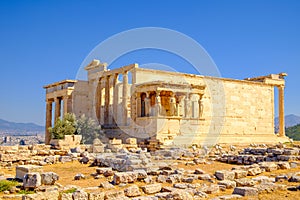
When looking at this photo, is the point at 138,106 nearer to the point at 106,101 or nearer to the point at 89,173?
the point at 106,101

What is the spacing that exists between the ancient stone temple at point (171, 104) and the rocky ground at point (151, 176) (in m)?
4.86

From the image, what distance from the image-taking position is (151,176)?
1034 centimetres

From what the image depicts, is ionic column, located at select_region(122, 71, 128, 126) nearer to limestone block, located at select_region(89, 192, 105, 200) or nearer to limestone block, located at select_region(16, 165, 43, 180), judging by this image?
limestone block, located at select_region(16, 165, 43, 180)

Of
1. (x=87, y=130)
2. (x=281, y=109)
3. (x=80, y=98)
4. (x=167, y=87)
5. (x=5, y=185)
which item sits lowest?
(x=5, y=185)

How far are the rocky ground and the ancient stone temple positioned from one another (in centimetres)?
486

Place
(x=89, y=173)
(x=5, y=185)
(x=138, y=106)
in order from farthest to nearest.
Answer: (x=138, y=106) → (x=89, y=173) → (x=5, y=185)

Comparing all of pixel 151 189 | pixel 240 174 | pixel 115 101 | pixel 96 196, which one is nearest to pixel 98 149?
pixel 115 101

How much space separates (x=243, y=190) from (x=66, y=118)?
56.7 feet

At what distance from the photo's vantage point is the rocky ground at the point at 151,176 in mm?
7645

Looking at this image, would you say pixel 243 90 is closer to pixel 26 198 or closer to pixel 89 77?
pixel 89 77

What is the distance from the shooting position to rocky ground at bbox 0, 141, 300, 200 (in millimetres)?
7645

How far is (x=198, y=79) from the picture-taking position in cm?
2667

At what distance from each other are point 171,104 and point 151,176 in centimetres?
1297

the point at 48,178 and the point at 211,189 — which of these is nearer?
the point at 211,189
